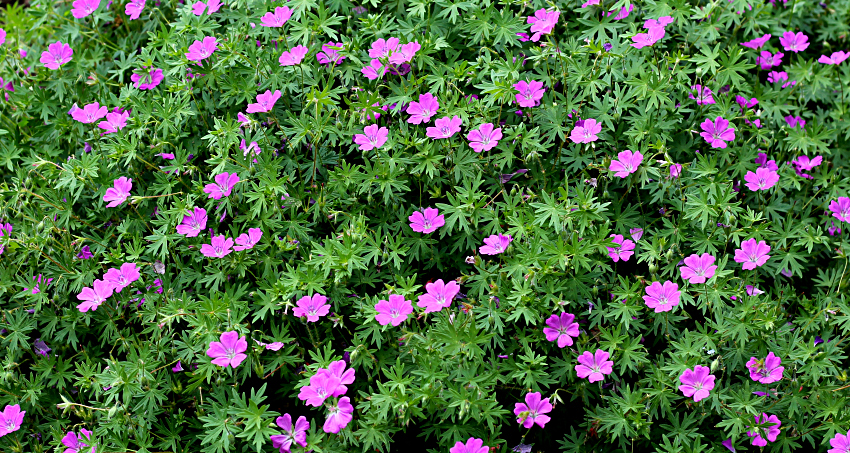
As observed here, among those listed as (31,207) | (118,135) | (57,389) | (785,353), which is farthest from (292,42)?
(785,353)

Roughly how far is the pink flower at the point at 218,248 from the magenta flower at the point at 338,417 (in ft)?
2.75

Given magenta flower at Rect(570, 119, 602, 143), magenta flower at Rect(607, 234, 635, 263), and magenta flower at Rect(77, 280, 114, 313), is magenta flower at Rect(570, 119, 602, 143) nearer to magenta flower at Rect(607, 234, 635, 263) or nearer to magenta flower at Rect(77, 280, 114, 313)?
magenta flower at Rect(607, 234, 635, 263)

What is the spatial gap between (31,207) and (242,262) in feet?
4.02

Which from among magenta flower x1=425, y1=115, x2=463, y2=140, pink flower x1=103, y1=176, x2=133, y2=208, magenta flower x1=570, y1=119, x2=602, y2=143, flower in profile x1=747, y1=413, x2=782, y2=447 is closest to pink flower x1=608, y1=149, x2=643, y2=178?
magenta flower x1=570, y1=119, x2=602, y2=143

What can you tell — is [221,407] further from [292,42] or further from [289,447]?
[292,42]

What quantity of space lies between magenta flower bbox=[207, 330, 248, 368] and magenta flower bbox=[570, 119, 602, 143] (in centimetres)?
163

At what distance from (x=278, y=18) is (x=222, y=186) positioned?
2.69 feet

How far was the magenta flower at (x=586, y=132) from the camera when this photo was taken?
312 centimetres

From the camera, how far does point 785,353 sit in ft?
9.52

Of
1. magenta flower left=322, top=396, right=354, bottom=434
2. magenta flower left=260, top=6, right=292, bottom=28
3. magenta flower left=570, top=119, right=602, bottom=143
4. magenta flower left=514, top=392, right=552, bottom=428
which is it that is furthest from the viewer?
magenta flower left=260, top=6, right=292, bottom=28

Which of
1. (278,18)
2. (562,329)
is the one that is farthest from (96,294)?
(562,329)

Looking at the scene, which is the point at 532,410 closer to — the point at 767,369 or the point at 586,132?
the point at 767,369

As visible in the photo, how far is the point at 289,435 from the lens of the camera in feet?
8.80

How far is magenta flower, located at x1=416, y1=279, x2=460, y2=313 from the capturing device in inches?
106
